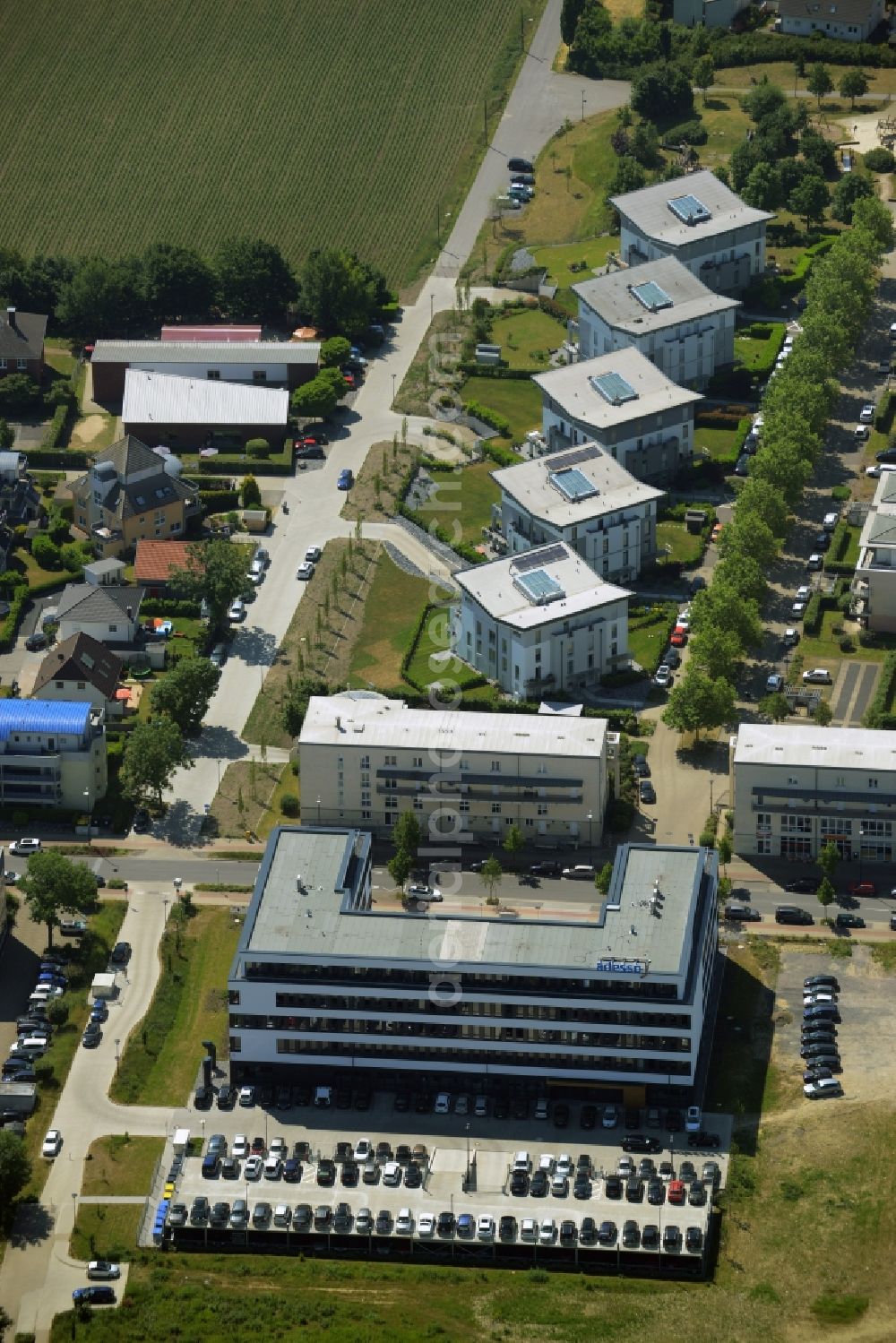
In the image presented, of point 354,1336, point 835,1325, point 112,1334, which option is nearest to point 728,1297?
point 835,1325

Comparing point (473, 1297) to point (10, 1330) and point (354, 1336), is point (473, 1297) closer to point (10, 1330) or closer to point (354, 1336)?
point (354, 1336)

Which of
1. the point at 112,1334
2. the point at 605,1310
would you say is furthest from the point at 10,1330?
the point at 605,1310

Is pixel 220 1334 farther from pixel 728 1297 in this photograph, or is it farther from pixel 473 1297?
pixel 728 1297

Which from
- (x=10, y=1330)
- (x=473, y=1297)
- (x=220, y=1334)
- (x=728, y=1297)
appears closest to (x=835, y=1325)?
(x=728, y=1297)

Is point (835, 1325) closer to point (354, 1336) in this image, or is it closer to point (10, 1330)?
point (354, 1336)

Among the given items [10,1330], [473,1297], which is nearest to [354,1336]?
[473,1297]

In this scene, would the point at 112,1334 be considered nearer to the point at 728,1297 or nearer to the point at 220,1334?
the point at 220,1334
